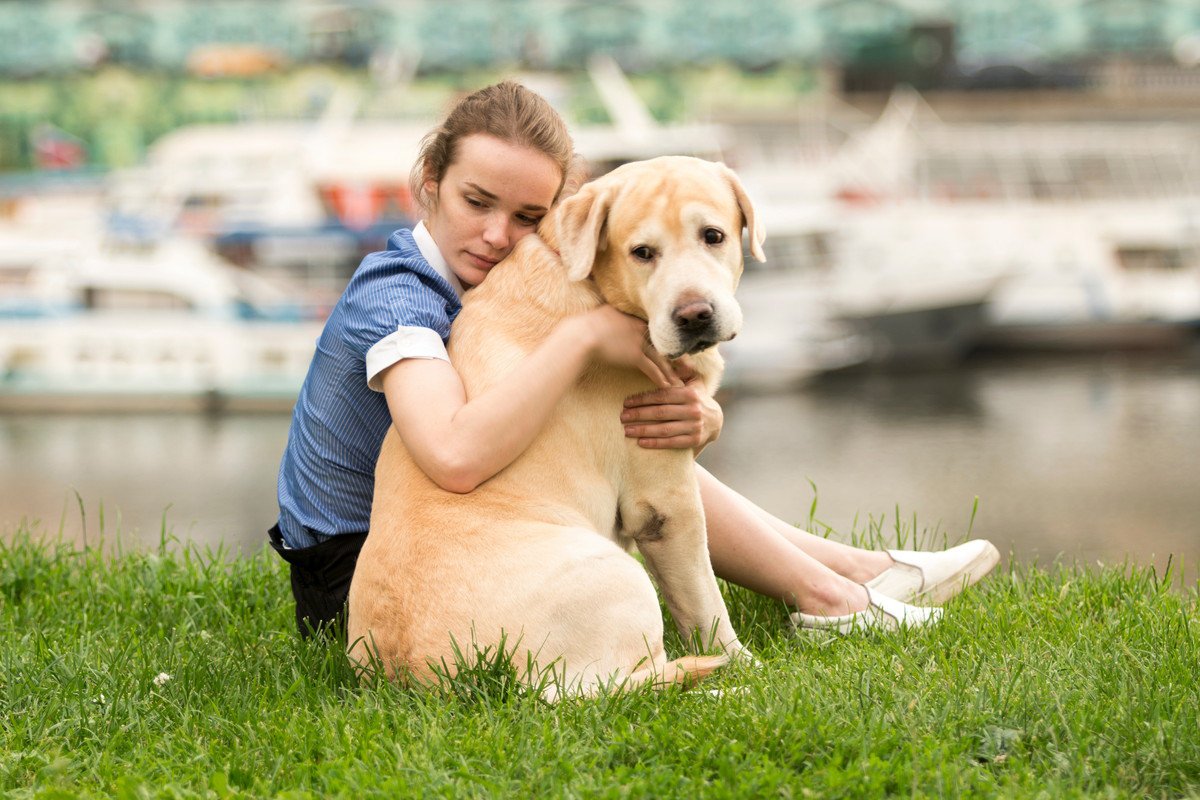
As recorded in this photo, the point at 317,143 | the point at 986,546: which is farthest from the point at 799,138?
the point at 986,546

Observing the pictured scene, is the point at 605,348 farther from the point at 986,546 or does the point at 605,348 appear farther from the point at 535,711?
the point at 986,546

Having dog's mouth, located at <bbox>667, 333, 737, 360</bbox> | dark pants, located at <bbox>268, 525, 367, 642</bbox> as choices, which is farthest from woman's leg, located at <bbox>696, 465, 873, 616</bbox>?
dark pants, located at <bbox>268, 525, 367, 642</bbox>

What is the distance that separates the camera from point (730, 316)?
96.0 inches

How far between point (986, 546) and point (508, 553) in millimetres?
1611

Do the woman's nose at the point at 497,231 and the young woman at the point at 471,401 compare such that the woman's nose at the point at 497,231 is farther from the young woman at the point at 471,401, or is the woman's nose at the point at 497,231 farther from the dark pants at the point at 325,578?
the dark pants at the point at 325,578

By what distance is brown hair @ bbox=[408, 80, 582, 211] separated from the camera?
2.79 metres

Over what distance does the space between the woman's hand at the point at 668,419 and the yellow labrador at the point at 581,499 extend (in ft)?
0.09

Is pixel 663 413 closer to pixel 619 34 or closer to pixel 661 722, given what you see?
pixel 661 722

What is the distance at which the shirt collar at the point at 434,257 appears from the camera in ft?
9.21

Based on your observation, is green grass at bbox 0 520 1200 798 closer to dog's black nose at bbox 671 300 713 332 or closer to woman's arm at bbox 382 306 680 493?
woman's arm at bbox 382 306 680 493

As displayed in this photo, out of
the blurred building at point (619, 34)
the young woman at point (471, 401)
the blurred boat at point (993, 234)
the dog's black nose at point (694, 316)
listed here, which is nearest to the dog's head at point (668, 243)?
the dog's black nose at point (694, 316)

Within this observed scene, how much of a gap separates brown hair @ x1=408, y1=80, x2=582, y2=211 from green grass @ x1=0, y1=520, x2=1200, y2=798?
1214mm

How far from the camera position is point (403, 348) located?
2463mm

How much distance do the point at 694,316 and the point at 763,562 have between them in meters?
0.83
